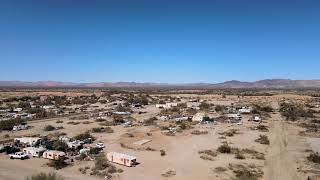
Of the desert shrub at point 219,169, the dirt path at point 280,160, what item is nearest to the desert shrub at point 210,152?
the desert shrub at point 219,169

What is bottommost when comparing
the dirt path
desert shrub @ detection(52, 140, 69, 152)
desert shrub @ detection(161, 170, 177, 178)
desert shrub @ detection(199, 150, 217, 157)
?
desert shrub @ detection(161, 170, 177, 178)

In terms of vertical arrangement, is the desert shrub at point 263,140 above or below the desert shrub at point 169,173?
above

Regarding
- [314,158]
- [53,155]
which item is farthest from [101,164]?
[314,158]

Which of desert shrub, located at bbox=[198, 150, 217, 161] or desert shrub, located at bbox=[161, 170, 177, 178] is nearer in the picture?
desert shrub, located at bbox=[161, 170, 177, 178]

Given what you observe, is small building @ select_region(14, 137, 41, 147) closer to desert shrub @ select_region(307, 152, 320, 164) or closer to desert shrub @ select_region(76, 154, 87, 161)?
desert shrub @ select_region(76, 154, 87, 161)

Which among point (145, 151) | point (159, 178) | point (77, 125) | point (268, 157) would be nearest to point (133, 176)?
point (159, 178)

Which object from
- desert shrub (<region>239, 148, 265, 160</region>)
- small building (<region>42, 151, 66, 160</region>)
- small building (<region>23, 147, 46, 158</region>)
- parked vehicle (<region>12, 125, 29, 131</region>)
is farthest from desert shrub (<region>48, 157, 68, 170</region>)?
parked vehicle (<region>12, 125, 29, 131</region>)

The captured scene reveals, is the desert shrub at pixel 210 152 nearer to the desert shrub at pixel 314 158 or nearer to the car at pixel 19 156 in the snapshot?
the desert shrub at pixel 314 158

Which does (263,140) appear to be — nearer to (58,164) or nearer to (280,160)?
(280,160)

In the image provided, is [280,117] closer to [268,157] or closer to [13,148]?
[268,157]
